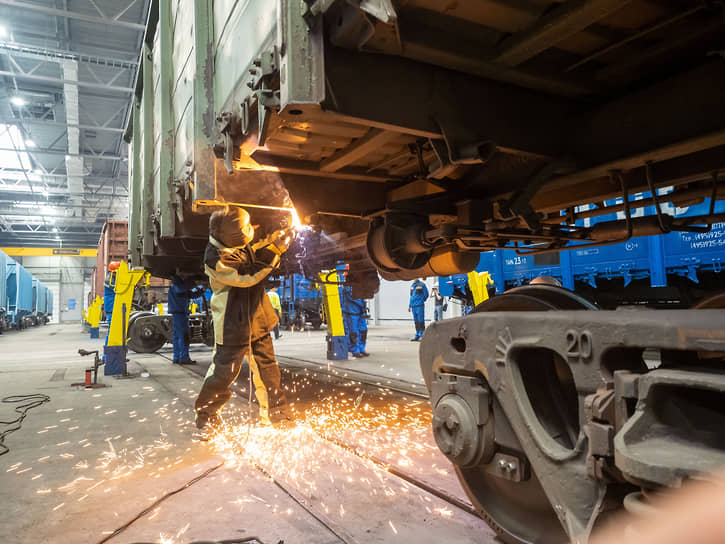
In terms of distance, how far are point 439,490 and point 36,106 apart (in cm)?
1824

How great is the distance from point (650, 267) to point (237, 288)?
5386 mm

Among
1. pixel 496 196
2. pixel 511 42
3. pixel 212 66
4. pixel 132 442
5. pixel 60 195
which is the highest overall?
pixel 60 195

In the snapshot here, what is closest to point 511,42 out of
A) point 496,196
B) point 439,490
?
point 496,196

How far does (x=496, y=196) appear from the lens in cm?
301

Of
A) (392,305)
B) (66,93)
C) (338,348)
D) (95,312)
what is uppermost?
(66,93)

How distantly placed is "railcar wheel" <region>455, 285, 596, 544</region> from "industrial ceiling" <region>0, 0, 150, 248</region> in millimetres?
12305

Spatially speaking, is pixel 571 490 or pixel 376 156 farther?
pixel 376 156

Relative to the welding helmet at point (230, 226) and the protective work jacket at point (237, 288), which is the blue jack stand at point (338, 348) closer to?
the protective work jacket at point (237, 288)

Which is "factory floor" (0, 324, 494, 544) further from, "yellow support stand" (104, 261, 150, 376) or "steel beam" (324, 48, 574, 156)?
"yellow support stand" (104, 261, 150, 376)

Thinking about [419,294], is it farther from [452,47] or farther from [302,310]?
[452,47]

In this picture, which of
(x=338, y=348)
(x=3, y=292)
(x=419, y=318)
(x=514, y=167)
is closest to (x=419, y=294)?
(x=419, y=318)

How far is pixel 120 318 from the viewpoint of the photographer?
22.1 ft

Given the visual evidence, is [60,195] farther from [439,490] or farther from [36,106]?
[439,490]

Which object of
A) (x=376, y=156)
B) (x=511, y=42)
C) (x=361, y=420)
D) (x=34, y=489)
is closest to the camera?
(x=511, y=42)
